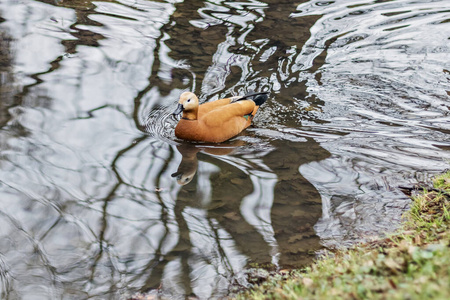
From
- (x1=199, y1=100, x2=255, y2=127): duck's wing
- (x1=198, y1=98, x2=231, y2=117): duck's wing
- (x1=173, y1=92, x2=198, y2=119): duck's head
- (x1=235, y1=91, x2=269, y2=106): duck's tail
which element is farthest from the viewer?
(x1=235, y1=91, x2=269, y2=106): duck's tail

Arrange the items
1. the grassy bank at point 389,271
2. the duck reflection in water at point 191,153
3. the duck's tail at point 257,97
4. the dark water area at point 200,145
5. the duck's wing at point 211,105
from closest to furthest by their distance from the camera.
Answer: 1. the grassy bank at point 389,271
2. the dark water area at point 200,145
3. the duck reflection in water at point 191,153
4. the duck's wing at point 211,105
5. the duck's tail at point 257,97

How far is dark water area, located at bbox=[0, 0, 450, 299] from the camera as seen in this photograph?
4.50 m

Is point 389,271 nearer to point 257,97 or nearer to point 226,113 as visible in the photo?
point 226,113

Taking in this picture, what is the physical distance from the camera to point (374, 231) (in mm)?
4598

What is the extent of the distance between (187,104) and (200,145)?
2.02 feet

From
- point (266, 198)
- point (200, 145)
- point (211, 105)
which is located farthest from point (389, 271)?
point (211, 105)

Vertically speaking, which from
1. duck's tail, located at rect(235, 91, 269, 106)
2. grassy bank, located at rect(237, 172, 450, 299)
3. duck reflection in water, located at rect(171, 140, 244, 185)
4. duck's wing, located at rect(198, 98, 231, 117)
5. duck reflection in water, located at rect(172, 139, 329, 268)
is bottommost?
duck reflection in water, located at rect(171, 140, 244, 185)

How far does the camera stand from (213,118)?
22.7ft

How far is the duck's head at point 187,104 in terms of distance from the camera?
6.64 meters

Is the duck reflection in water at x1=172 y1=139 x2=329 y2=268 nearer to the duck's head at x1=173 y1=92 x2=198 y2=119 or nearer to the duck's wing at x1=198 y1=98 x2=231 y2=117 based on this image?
the duck's head at x1=173 y1=92 x2=198 y2=119

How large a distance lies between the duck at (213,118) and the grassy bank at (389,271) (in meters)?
3.00

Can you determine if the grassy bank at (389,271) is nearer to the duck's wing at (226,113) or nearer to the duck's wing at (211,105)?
the duck's wing at (226,113)

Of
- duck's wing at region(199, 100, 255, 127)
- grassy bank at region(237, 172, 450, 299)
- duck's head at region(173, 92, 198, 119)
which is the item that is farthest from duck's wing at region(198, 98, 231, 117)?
grassy bank at region(237, 172, 450, 299)

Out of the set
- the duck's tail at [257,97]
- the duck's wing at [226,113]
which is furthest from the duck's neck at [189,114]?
the duck's tail at [257,97]
